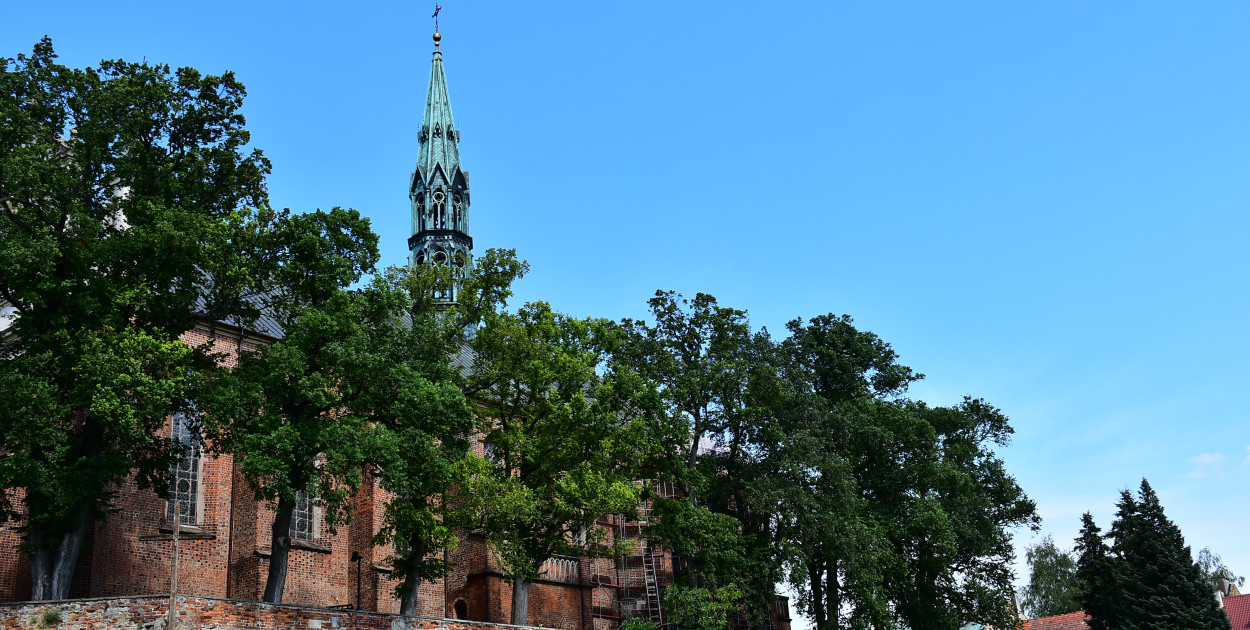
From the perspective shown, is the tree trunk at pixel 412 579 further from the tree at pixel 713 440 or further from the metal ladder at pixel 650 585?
the metal ladder at pixel 650 585

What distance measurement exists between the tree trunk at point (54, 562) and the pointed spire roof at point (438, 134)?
115 feet

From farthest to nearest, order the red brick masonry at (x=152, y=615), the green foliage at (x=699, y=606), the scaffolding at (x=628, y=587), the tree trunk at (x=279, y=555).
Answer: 1. the scaffolding at (x=628, y=587)
2. the green foliage at (x=699, y=606)
3. the tree trunk at (x=279, y=555)
4. the red brick masonry at (x=152, y=615)

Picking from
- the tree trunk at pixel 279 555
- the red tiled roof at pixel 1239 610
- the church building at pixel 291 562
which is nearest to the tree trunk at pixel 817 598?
the church building at pixel 291 562

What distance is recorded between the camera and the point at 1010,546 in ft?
135

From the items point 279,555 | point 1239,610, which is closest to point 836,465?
point 279,555

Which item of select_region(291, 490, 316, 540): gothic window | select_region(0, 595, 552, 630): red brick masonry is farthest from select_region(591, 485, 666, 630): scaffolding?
select_region(0, 595, 552, 630): red brick masonry

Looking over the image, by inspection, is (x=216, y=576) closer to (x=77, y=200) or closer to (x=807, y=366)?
(x=77, y=200)

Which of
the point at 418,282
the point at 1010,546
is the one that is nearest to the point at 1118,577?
the point at 1010,546

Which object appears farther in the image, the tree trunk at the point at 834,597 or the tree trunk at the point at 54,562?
the tree trunk at the point at 834,597

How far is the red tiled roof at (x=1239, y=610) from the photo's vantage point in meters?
53.9

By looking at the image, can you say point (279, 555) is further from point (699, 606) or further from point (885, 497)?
point (885, 497)

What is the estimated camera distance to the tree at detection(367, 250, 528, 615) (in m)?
24.0

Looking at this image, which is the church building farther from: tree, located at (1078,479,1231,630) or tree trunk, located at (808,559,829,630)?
tree, located at (1078,479,1231,630)

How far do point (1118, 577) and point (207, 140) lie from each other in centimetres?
3446
